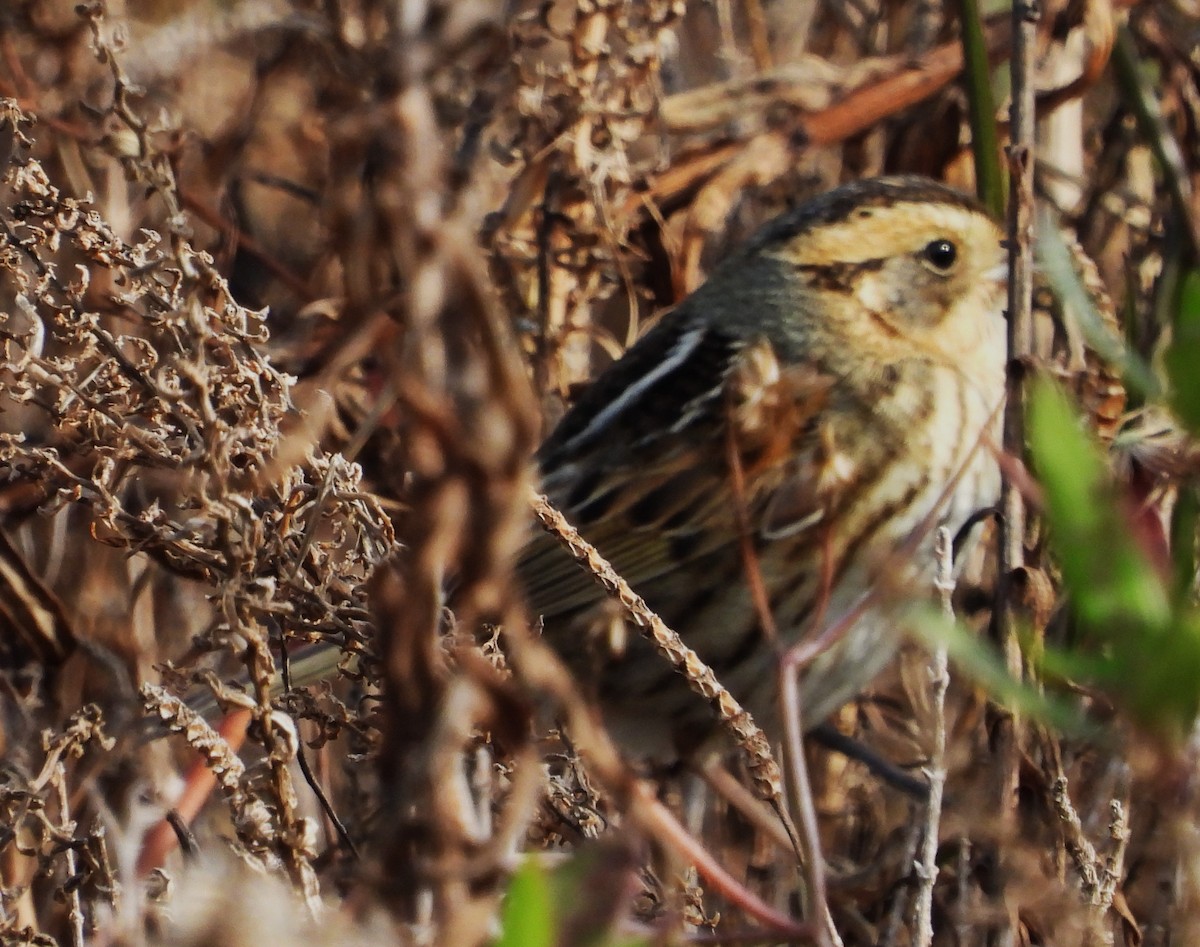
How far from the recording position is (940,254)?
3102 millimetres

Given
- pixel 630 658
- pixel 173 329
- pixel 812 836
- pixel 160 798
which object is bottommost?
pixel 630 658

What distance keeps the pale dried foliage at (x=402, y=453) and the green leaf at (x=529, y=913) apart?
0.7 inches

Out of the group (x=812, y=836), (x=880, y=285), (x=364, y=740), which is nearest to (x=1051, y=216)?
(x=880, y=285)

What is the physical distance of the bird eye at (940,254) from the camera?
308cm

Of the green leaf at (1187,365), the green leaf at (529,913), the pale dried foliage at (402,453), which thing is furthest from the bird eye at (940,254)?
the green leaf at (529,913)

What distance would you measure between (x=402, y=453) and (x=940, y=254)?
1008 mm

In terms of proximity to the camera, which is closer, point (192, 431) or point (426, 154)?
point (426, 154)

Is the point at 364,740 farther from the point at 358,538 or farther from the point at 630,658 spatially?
the point at 630,658

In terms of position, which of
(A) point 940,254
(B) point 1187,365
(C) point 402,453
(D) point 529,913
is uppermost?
(B) point 1187,365

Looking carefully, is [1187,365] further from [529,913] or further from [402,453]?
[402,453]

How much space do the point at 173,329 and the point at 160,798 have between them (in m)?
0.60

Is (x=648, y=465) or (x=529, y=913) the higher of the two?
(x=529, y=913)

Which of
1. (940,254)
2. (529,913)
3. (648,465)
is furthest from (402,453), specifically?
(529,913)

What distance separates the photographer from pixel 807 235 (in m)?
3.15
